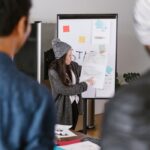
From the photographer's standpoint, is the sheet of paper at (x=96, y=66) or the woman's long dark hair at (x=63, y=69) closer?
the woman's long dark hair at (x=63, y=69)

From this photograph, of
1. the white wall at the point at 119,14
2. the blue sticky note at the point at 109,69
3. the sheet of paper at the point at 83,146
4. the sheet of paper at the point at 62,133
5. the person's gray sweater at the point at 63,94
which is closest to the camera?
the sheet of paper at the point at 83,146

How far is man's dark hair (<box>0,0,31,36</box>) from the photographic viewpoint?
1042 mm

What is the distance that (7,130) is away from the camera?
105 centimetres

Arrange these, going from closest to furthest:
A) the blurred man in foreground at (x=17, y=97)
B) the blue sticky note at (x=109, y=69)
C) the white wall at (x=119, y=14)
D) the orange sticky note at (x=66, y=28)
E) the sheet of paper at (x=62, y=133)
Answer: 1. the blurred man in foreground at (x=17, y=97)
2. the sheet of paper at (x=62, y=133)
3. the orange sticky note at (x=66, y=28)
4. the blue sticky note at (x=109, y=69)
5. the white wall at (x=119, y=14)

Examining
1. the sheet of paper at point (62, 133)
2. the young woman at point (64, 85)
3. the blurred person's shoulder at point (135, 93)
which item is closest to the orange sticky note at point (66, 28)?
→ the young woman at point (64, 85)

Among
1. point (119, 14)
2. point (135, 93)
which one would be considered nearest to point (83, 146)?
point (135, 93)

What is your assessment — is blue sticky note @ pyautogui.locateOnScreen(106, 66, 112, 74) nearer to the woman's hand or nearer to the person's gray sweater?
the woman's hand

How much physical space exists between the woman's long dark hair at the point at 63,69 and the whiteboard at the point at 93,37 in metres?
0.48

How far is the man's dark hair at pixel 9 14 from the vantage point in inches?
41.0

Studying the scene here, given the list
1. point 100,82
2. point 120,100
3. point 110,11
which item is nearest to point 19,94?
point 120,100

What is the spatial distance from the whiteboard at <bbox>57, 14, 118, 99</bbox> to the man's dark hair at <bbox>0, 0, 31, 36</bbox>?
3.14 m

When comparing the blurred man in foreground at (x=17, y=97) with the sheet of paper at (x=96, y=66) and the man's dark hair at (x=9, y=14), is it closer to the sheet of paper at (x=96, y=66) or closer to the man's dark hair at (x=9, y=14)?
the man's dark hair at (x=9, y=14)

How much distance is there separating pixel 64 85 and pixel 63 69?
0.18m

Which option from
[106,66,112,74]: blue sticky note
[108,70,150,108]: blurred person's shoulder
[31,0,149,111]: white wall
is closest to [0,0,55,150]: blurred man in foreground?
[108,70,150,108]: blurred person's shoulder
